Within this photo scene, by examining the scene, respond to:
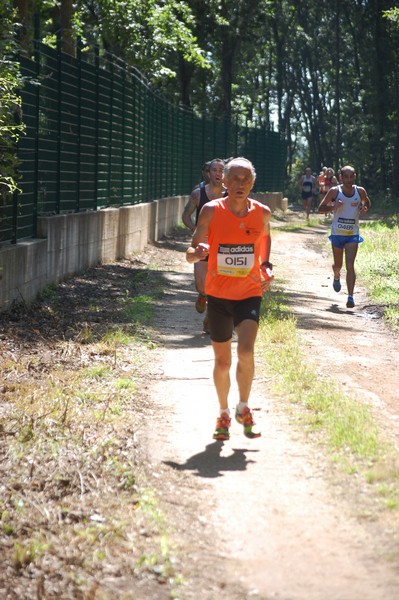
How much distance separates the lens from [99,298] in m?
13.8

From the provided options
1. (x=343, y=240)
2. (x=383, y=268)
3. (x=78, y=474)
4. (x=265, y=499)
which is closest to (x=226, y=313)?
(x=78, y=474)

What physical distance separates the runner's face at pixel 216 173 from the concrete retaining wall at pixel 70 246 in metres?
2.16

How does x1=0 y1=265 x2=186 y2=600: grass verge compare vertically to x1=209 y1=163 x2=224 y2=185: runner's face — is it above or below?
below

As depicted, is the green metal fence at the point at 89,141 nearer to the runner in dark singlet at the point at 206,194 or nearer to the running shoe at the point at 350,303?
the runner in dark singlet at the point at 206,194

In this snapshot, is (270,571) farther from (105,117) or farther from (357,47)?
(357,47)

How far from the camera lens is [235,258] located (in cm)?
718

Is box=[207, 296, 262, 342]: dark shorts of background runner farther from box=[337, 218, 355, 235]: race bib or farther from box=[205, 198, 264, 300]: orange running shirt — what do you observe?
box=[337, 218, 355, 235]: race bib

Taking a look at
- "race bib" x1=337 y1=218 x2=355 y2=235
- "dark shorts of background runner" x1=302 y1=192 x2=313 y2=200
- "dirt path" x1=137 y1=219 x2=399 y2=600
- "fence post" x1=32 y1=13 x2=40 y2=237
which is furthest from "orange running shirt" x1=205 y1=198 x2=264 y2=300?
"dark shorts of background runner" x1=302 y1=192 x2=313 y2=200

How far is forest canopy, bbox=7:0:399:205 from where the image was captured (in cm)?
2747

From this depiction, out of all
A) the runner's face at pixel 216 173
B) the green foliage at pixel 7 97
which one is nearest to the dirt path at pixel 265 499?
the runner's face at pixel 216 173

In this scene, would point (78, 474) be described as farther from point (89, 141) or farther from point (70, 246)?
point (89, 141)

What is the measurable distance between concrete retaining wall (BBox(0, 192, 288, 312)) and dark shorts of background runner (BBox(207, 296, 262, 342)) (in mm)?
3672

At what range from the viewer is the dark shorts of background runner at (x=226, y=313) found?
7.25 m

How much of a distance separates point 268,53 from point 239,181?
7548cm
